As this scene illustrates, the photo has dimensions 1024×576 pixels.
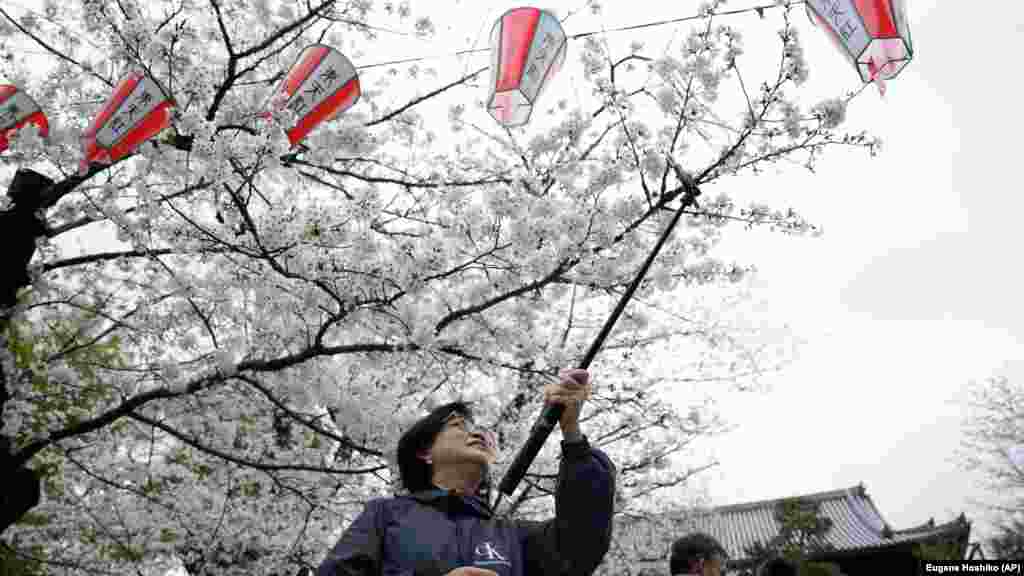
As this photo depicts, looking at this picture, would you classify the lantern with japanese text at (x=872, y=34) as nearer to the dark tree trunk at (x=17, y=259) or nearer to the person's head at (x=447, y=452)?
the person's head at (x=447, y=452)

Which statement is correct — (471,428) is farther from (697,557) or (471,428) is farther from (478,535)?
(697,557)

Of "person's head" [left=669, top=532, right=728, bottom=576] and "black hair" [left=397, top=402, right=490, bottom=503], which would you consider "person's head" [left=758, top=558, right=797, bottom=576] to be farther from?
"black hair" [left=397, top=402, right=490, bottom=503]

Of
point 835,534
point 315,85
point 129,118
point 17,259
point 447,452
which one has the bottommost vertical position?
point 447,452

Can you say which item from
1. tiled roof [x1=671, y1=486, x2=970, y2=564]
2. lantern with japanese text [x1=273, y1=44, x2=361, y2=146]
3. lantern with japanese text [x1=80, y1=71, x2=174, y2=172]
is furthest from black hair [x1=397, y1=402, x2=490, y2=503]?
tiled roof [x1=671, y1=486, x2=970, y2=564]

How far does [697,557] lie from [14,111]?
4.91m

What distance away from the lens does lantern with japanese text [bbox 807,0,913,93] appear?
3.84m

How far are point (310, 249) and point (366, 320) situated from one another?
0.95 metres

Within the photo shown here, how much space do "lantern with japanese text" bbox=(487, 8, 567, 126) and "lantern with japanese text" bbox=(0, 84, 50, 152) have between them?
2952mm

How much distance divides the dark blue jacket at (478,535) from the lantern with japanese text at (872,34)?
9.80 ft

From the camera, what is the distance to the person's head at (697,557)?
147 inches

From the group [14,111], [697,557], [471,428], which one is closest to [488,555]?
[471,428]

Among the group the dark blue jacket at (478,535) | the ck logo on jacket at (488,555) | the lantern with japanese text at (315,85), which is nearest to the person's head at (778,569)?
the dark blue jacket at (478,535)

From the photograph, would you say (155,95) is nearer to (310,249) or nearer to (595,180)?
(310,249)

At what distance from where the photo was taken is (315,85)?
477 cm
